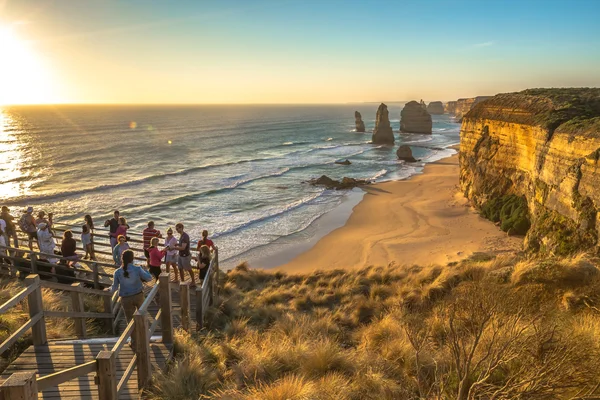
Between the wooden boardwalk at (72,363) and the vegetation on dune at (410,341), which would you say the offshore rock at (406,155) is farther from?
the wooden boardwalk at (72,363)

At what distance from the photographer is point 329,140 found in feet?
267

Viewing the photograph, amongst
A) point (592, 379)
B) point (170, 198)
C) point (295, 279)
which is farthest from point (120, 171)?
point (592, 379)

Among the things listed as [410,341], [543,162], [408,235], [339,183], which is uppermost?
[543,162]

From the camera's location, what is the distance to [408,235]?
21750 millimetres

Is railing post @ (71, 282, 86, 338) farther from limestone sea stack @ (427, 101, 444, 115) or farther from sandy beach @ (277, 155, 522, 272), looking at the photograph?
limestone sea stack @ (427, 101, 444, 115)

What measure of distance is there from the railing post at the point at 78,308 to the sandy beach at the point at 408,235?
456 inches

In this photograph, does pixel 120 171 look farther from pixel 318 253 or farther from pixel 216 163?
pixel 318 253

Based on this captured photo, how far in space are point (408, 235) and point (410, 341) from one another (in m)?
16.9

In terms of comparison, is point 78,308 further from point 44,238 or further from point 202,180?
point 202,180

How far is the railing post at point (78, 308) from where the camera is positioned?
20.9 ft

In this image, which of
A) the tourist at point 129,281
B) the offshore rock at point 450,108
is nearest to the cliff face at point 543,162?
the tourist at point 129,281

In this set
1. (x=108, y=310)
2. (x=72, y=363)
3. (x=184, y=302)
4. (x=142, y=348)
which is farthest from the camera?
(x=108, y=310)

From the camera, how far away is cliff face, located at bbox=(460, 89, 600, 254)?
13.5 m

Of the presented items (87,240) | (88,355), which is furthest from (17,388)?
(87,240)
